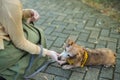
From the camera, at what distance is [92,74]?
3.23 m

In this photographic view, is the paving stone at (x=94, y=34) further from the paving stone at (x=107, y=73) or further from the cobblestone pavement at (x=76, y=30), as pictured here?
the paving stone at (x=107, y=73)

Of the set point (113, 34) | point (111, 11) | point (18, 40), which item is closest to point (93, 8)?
point (111, 11)

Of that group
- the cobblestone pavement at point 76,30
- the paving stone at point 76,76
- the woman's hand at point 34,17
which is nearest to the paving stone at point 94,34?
the cobblestone pavement at point 76,30

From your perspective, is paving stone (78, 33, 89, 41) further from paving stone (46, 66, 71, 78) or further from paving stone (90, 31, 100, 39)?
paving stone (46, 66, 71, 78)

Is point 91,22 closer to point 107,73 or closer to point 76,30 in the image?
point 76,30

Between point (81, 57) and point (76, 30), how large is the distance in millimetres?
1445

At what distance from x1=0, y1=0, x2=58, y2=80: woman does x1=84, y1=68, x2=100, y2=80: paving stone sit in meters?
0.74

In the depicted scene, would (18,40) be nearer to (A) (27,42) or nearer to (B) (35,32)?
(A) (27,42)

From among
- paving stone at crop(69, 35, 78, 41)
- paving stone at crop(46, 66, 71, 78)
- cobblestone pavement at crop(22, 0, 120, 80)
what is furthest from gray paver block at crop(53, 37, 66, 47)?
paving stone at crop(46, 66, 71, 78)

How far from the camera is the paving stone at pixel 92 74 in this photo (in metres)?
3.16

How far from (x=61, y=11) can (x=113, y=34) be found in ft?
5.01

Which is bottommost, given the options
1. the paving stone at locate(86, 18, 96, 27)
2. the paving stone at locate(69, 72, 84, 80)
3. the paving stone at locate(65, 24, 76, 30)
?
the paving stone at locate(65, 24, 76, 30)

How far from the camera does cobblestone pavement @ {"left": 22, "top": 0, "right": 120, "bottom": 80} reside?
3.23 meters

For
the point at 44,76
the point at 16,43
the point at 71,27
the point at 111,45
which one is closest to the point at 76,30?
the point at 71,27
